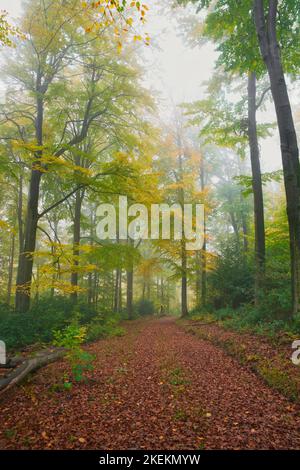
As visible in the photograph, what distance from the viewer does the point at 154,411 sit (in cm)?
353

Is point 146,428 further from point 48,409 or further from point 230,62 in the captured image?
point 230,62

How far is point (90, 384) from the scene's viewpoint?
15.4 feet

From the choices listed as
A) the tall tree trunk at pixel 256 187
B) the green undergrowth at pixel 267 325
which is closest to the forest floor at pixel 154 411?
the green undergrowth at pixel 267 325

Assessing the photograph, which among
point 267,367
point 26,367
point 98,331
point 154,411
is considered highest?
point 267,367

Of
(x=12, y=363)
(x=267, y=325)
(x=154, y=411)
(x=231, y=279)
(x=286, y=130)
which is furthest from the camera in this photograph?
(x=231, y=279)

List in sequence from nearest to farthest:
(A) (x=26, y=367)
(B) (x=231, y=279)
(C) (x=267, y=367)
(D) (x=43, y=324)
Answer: (C) (x=267, y=367) → (A) (x=26, y=367) → (D) (x=43, y=324) → (B) (x=231, y=279)

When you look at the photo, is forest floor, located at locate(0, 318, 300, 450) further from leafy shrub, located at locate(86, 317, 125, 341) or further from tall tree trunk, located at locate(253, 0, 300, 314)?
leafy shrub, located at locate(86, 317, 125, 341)

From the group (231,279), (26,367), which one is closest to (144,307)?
(231,279)

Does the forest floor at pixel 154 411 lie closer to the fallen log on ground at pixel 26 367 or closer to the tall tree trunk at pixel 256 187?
the fallen log on ground at pixel 26 367

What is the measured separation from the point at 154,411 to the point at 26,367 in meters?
2.78

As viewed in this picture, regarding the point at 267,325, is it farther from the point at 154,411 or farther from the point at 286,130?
the point at 286,130

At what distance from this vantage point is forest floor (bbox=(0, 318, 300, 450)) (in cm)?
281

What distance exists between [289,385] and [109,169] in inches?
317

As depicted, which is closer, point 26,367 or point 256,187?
point 26,367
